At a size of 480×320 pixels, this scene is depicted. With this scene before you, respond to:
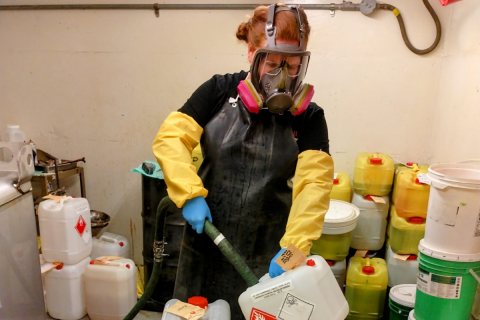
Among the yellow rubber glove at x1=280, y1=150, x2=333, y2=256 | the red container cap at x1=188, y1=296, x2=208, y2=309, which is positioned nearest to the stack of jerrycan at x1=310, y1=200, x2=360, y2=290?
the yellow rubber glove at x1=280, y1=150, x2=333, y2=256

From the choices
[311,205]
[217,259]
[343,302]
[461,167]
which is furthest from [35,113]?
[461,167]

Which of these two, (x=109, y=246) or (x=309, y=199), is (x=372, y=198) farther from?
(x=109, y=246)

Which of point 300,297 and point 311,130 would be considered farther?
point 311,130

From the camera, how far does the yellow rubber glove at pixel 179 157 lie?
118 centimetres

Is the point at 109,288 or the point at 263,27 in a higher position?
the point at 263,27

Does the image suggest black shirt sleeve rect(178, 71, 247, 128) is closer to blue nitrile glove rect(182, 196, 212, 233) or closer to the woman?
the woman

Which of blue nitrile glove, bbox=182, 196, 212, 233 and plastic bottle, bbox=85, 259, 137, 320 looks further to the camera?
plastic bottle, bbox=85, 259, 137, 320

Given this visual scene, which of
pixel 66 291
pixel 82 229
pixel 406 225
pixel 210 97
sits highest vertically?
pixel 210 97

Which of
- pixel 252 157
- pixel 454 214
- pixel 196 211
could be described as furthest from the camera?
pixel 454 214

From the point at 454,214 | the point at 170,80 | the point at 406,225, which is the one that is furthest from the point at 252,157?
the point at 170,80

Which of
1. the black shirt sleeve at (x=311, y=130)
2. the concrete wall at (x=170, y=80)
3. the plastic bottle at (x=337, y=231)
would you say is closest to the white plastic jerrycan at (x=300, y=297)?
the black shirt sleeve at (x=311, y=130)

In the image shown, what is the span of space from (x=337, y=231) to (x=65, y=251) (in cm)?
183

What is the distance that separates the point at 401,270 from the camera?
7.59 ft

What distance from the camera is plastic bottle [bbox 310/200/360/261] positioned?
2213mm
